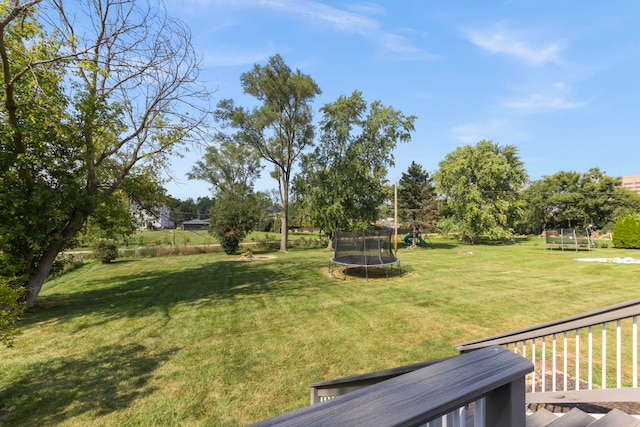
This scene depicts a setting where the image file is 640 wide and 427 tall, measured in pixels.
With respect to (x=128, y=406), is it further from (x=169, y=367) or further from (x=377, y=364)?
(x=377, y=364)

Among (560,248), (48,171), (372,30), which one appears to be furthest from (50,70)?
(560,248)

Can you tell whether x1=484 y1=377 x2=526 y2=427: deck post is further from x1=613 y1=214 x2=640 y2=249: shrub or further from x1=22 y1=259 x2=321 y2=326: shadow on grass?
x1=613 y1=214 x2=640 y2=249: shrub

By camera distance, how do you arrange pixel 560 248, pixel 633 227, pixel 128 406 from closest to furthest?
pixel 128 406 → pixel 633 227 → pixel 560 248

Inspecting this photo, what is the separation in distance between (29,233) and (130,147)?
324 cm

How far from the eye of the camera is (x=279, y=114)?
20.9 m

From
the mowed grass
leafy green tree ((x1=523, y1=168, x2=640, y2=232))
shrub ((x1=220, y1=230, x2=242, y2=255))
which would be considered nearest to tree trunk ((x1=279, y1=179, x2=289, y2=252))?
shrub ((x1=220, y1=230, x2=242, y2=255))

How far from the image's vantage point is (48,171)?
6.66 metres

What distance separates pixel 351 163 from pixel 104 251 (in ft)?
48.0

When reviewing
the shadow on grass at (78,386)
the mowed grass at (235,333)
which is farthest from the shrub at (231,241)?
the shadow on grass at (78,386)

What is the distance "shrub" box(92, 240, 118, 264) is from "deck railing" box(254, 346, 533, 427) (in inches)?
676

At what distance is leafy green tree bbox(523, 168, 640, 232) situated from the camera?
32.8 m

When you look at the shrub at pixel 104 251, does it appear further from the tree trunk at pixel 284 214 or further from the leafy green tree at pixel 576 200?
the leafy green tree at pixel 576 200

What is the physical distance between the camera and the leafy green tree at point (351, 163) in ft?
63.3

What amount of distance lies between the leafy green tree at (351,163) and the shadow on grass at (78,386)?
1502 cm
